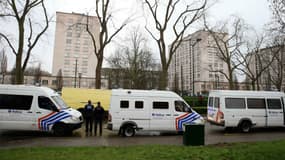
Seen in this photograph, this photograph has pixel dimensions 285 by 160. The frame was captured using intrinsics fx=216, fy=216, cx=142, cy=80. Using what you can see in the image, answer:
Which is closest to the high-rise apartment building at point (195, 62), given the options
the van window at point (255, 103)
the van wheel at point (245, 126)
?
the van window at point (255, 103)

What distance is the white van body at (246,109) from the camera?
1377 centimetres

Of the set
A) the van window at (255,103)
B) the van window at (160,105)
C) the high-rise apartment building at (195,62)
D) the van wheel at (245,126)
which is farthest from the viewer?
the high-rise apartment building at (195,62)

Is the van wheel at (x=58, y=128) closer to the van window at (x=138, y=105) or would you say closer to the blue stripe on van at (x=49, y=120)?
the blue stripe on van at (x=49, y=120)

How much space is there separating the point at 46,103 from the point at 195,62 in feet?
168

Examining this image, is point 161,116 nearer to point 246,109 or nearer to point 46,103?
point 246,109

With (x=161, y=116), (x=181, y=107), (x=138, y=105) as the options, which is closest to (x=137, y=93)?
(x=138, y=105)

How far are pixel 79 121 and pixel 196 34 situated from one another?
24.6 m

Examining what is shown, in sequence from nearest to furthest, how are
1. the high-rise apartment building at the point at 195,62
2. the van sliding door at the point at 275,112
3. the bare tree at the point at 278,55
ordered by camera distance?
the van sliding door at the point at 275,112 < the bare tree at the point at 278,55 < the high-rise apartment building at the point at 195,62

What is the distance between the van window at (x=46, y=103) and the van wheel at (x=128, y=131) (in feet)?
13.4

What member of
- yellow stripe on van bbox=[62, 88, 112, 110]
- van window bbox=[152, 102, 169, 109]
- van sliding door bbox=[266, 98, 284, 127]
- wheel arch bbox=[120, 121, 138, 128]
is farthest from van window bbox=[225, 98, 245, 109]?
yellow stripe on van bbox=[62, 88, 112, 110]

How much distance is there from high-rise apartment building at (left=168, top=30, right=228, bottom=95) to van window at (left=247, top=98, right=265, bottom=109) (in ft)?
48.8

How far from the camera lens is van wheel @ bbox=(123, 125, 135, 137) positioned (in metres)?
12.3

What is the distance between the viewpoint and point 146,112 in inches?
490

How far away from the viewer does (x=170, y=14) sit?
81.3 feet
